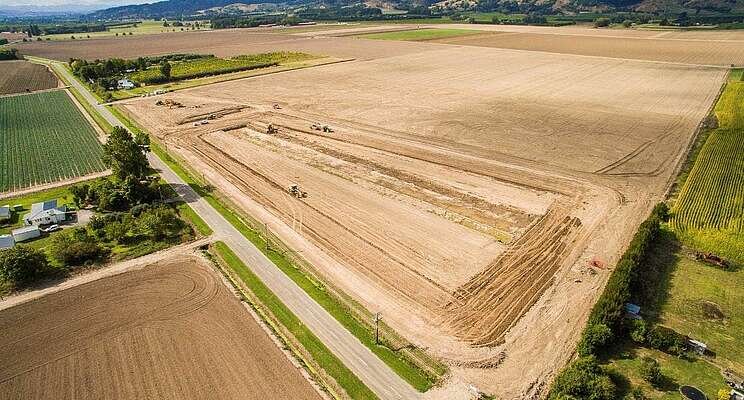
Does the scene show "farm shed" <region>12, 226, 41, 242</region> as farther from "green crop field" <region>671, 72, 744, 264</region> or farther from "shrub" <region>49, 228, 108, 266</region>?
"green crop field" <region>671, 72, 744, 264</region>

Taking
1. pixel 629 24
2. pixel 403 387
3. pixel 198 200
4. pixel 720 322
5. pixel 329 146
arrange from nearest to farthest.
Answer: pixel 403 387
pixel 720 322
pixel 198 200
pixel 329 146
pixel 629 24

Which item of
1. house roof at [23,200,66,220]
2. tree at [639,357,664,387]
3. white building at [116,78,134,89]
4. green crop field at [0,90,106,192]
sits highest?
white building at [116,78,134,89]

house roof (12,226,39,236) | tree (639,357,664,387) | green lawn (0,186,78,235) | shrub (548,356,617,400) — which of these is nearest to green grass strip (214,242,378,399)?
shrub (548,356,617,400)

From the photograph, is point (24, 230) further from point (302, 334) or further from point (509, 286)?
point (509, 286)

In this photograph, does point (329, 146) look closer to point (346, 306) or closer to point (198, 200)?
point (198, 200)

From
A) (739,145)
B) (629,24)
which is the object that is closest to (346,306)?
(739,145)

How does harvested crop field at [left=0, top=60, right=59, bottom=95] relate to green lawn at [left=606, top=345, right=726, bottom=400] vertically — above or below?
above

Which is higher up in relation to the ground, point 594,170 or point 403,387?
point 594,170
